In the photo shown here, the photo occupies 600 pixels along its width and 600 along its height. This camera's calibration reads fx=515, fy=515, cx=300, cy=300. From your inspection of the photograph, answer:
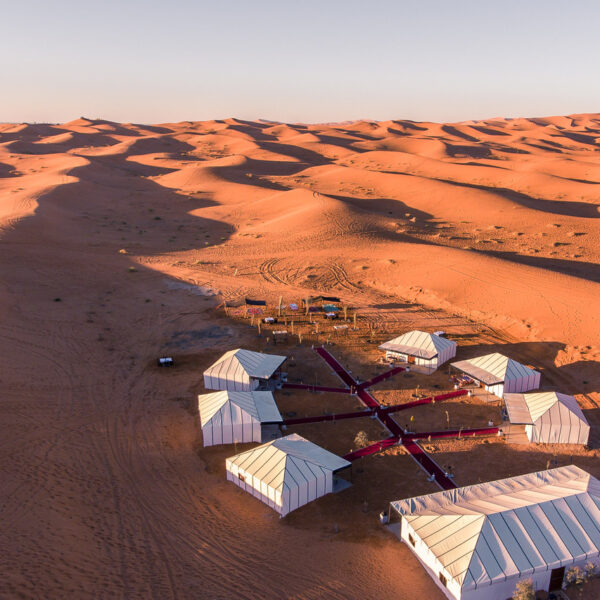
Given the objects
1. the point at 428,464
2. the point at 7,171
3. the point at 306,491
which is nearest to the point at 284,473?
the point at 306,491

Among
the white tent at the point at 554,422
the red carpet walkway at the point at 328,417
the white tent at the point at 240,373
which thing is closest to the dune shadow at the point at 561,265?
the white tent at the point at 554,422

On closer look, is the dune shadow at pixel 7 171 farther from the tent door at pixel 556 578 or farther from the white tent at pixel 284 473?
the tent door at pixel 556 578

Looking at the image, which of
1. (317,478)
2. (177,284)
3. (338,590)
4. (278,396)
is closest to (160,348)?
(278,396)

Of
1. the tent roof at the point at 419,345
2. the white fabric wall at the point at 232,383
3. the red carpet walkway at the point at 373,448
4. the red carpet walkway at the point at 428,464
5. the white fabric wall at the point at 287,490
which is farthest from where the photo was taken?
the tent roof at the point at 419,345

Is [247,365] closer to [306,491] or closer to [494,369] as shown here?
[306,491]

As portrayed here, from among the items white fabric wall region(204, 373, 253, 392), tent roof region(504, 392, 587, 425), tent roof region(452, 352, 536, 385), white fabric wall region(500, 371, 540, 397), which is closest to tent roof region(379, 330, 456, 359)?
tent roof region(452, 352, 536, 385)

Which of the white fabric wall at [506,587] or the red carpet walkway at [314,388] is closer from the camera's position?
the white fabric wall at [506,587]
